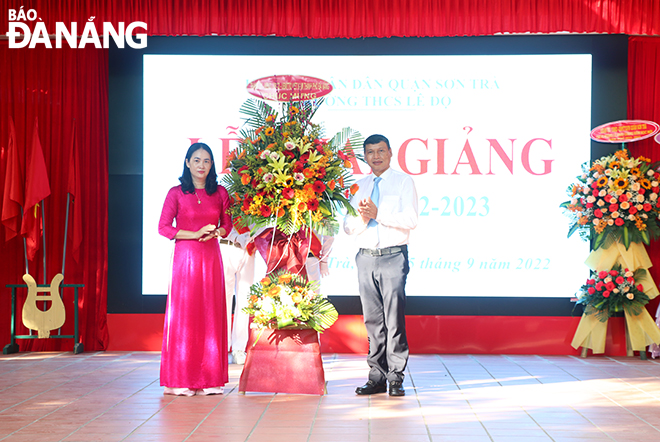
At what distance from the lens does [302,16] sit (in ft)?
19.4

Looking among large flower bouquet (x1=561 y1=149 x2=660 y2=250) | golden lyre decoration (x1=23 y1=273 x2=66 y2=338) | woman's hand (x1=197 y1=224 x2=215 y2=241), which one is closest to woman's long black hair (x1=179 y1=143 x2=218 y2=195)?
woman's hand (x1=197 y1=224 x2=215 y2=241)

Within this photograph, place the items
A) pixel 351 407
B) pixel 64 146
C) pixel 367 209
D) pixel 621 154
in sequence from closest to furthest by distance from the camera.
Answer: pixel 351 407 < pixel 367 209 < pixel 621 154 < pixel 64 146

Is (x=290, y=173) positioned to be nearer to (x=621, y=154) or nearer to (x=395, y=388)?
(x=395, y=388)

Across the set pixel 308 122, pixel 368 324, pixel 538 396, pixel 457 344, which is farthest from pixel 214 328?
pixel 457 344

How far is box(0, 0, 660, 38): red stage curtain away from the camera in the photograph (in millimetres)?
5844

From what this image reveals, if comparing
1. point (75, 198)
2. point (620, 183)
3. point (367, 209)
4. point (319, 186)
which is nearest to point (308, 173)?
point (319, 186)

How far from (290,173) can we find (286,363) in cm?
116

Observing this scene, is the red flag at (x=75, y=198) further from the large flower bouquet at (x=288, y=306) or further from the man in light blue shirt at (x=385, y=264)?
the man in light blue shirt at (x=385, y=264)

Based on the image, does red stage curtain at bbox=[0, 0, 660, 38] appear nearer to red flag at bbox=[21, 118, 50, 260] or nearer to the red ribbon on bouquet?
red flag at bbox=[21, 118, 50, 260]

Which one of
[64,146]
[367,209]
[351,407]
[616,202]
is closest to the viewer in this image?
[351,407]

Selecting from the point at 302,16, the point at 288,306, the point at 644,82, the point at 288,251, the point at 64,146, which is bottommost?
the point at 288,306

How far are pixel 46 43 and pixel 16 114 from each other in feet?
2.33

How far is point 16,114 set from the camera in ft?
19.9

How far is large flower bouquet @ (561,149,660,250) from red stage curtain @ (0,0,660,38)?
4.13 ft
